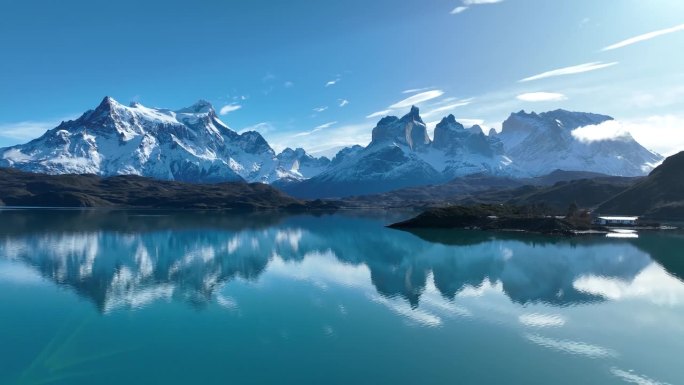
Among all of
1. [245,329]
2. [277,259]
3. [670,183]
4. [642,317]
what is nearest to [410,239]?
[277,259]

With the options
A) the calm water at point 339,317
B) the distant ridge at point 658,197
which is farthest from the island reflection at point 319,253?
the distant ridge at point 658,197

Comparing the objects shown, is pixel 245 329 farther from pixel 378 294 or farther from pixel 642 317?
pixel 642 317

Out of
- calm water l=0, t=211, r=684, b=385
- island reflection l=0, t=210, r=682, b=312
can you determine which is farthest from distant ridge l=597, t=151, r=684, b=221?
calm water l=0, t=211, r=684, b=385

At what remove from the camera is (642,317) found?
44406mm

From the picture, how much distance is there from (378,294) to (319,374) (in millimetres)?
24998

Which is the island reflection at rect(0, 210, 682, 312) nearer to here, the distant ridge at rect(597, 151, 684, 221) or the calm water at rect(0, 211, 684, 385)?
the calm water at rect(0, 211, 684, 385)

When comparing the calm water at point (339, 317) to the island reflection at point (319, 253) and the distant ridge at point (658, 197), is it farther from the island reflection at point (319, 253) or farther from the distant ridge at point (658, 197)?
the distant ridge at point (658, 197)

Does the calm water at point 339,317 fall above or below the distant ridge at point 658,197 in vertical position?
below

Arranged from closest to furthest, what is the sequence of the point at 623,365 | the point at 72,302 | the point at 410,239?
the point at 623,365 → the point at 72,302 → the point at 410,239

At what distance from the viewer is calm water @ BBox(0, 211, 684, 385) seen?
30219 mm

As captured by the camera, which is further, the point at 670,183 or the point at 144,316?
the point at 670,183

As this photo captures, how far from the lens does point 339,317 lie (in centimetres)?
4300

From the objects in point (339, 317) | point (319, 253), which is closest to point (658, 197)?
point (319, 253)

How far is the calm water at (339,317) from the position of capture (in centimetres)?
3022
